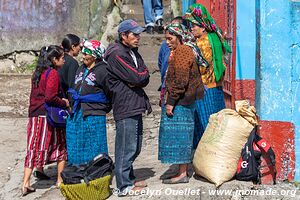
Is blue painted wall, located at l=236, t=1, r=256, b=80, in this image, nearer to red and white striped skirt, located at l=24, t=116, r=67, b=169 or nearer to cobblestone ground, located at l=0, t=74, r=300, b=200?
cobblestone ground, located at l=0, t=74, r=300, b=200

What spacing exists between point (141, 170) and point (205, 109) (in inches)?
37.7

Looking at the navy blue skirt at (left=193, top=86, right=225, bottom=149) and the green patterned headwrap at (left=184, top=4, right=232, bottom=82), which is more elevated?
the green patterned headwrap at (left=184, top=4, right=232, bottom=82)

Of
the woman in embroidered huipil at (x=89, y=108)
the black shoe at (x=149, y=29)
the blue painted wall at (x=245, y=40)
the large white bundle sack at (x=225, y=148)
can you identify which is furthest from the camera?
the black shoe at (x=149, y=29)

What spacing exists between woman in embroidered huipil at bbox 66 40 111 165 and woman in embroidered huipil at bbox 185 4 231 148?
101 cm

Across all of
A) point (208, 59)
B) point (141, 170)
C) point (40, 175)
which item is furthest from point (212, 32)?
point (40, 175)

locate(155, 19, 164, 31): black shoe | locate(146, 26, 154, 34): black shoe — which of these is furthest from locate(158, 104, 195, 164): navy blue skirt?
locate(155, 19, 164, 31): black shoe

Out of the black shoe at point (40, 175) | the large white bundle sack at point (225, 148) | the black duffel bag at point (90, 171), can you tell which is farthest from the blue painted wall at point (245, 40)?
the black shoe at point (40, 175)

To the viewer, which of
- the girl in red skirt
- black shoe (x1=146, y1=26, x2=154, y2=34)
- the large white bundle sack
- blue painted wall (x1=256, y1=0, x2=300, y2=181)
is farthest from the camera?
black shoe (x1=146, y1=26, x2=154, y2=34)

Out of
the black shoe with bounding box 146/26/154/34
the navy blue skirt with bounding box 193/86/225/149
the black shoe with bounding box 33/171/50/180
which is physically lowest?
the black shoe with bounding box 33/171/50/180

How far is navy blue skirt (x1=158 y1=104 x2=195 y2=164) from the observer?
6074 millimetres

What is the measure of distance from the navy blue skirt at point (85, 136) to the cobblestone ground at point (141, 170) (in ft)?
1.35

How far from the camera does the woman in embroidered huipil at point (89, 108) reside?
6191 millimetres

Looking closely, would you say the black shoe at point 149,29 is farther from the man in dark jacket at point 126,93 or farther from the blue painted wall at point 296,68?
the blue painted wall at point 296,68

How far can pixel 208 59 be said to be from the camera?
654 centimetres
